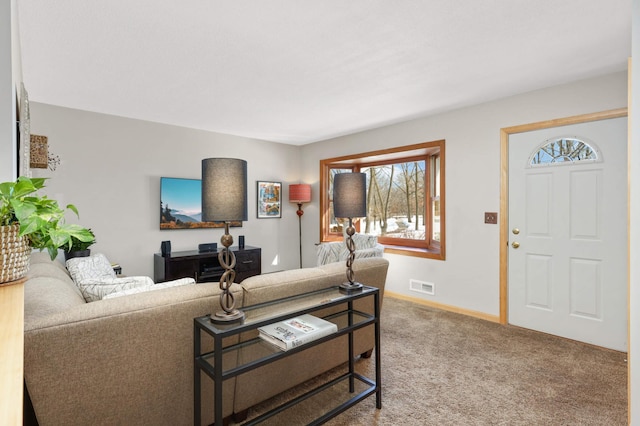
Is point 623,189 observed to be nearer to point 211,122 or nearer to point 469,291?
point 469,291

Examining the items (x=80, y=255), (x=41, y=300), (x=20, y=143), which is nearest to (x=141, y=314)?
(x=41, y=300)

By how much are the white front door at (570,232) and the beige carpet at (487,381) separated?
24 cm

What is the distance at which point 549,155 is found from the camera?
3025 mm

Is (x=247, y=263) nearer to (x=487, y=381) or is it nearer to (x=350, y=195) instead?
(x=350, y=195)

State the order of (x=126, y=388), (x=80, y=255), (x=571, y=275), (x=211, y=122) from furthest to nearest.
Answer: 1. (x=211, y=122)
2. (x=80, y=255)
3. (x=571, y=275)
4. (x=126, y=388)

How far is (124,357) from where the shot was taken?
4.38 feet

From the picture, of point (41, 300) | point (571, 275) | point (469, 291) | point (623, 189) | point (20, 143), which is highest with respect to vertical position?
point (20, 143)

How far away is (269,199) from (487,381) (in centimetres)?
397

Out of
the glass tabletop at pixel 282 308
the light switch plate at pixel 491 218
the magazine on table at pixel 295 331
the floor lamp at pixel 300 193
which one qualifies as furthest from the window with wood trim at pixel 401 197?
the magazine on table at pixel 295 331

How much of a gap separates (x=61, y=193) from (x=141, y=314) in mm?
3087

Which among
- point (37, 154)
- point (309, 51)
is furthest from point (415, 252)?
point (37, 154)

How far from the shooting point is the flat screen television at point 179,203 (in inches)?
167

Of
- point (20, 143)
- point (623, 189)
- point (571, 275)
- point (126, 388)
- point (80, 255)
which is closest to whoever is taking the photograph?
point (126, 388)

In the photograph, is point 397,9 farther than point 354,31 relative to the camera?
No
